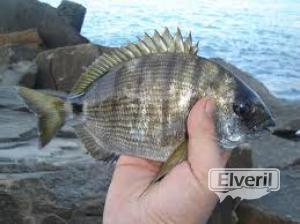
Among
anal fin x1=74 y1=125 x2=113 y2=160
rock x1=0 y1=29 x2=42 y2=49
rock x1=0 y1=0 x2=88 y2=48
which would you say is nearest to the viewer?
anal fin x1=74 y1=125 x2=113 y2=160

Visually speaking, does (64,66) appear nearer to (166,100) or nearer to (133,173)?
(133,173)

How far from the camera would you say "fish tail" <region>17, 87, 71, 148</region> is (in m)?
1.82

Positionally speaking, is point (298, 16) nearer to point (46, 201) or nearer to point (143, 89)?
point (46, 201)

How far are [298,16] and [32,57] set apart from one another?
11184 mm

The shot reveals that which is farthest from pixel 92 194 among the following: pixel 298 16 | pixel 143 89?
pixel 298 16

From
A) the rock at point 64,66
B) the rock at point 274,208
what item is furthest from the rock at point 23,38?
the rock at point 274,208

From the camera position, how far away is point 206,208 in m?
1.66

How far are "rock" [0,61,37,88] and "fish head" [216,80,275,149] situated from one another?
5.96 meters

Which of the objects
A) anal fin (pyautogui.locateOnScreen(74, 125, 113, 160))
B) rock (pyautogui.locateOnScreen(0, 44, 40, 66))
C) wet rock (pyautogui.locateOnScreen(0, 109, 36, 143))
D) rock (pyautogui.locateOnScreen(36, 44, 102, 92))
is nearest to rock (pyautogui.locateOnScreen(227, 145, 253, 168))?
wet rock (pyautogui.locateOnScreen(0, 109, 36, 143))

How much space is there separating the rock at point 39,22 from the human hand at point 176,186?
345 inches

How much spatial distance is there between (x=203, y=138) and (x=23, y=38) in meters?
8.46

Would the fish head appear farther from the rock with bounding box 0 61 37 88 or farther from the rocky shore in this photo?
the rock with bounding box 0 61 37 88

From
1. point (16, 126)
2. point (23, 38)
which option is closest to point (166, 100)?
point (16, 126)

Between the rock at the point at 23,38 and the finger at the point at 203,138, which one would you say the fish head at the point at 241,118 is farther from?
the rock at the point at 23,38
